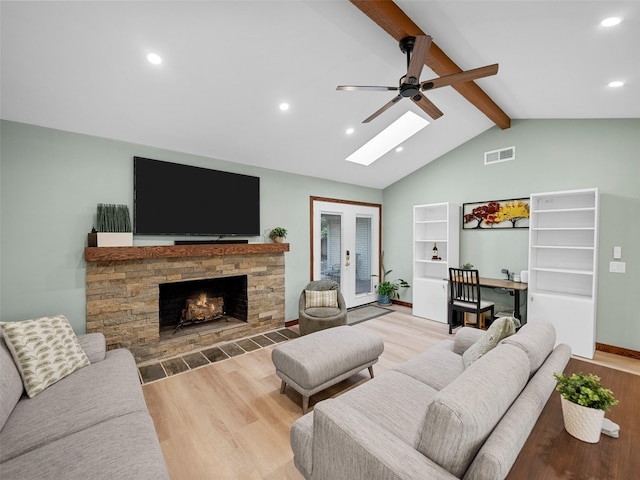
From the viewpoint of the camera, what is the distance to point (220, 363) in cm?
319

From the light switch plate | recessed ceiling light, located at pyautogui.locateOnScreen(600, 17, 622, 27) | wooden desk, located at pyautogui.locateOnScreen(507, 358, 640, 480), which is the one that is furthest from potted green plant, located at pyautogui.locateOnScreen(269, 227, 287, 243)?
the light switch plate

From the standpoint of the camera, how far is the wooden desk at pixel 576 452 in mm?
927

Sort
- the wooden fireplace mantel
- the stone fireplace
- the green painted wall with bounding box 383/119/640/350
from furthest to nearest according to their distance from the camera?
the green painted wall with bounding box 383/119/640/350, the stone fireplace, the wooden fireplace mantel

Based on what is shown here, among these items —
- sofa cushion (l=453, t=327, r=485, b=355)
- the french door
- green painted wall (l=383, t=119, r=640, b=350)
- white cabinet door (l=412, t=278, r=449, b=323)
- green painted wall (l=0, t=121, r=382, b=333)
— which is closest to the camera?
sofa cushion (l=453, t=327, r=485, b=355)

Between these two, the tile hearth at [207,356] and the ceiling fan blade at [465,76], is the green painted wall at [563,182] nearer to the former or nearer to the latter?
the ceiling fan blade at [465,76]

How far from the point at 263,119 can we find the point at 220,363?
2.87 meters

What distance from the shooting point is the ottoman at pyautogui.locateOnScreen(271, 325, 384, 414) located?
2.26 metres

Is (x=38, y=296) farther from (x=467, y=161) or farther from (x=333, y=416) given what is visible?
(x=467, y=161)

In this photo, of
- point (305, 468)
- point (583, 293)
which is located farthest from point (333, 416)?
point (583, 293)

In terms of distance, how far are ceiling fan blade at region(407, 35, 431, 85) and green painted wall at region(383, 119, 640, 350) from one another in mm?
3061

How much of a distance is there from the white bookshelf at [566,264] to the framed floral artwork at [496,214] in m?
0.23

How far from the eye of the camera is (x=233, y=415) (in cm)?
228

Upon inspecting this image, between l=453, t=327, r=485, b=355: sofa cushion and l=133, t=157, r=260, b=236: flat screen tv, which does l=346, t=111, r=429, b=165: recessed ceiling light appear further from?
l=453, t=327, r=485, b=355: sofa cushion

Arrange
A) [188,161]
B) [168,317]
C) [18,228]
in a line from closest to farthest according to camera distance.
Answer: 1. [18,228]
2. [188,161]
3. [168,317]
